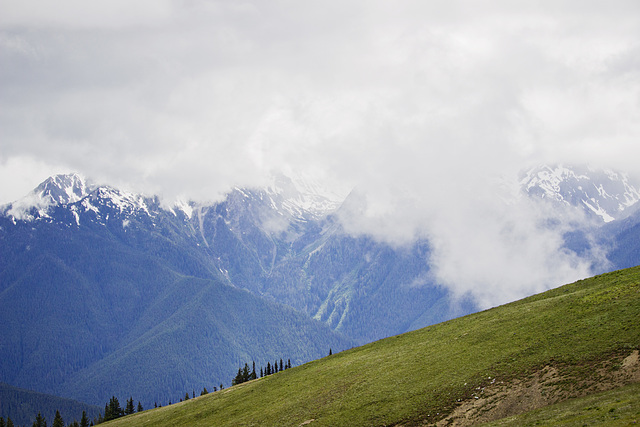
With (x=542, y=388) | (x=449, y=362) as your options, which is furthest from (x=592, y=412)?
(x=449, y=362)

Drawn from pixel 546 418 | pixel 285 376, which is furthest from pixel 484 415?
pixel 285 376

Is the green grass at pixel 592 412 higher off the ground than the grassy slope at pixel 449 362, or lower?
lower

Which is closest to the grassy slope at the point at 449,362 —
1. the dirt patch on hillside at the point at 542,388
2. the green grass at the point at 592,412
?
the dirt patch on hillside at the point at 542,388

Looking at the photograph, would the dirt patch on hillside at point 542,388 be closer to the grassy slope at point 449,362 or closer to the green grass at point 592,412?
the grassy slope at point 449,362

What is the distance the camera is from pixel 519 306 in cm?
9656

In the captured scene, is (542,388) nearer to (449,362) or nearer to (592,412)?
(592,412)

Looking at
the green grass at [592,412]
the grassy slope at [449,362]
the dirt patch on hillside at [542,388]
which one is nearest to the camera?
the green grass at [592,412]

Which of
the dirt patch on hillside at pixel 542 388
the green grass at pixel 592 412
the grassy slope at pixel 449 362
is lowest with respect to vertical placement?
the green grass at pixel 592 412

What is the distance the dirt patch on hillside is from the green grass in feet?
7.84

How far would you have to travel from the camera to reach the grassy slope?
218 feet

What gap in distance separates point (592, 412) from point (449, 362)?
3140 centimetres

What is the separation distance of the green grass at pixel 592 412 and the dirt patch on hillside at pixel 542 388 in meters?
2.39

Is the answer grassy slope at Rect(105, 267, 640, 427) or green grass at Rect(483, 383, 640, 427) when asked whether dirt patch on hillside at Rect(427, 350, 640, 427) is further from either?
green grass at Rect(483, 383, 640, 427)

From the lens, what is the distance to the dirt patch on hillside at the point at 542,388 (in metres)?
57.2
